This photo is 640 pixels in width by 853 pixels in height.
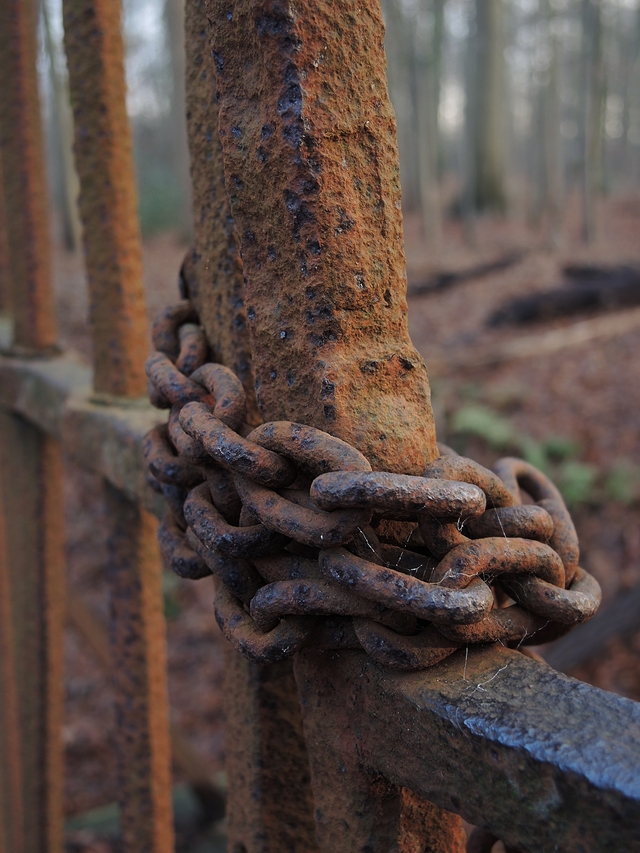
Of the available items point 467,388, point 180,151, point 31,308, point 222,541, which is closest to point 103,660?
point 31,308

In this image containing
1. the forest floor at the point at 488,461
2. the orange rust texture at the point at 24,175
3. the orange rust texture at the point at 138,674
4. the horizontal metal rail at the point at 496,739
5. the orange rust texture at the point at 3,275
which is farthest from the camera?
the forest floor at the point at 488,461

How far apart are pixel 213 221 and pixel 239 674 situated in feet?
2.10

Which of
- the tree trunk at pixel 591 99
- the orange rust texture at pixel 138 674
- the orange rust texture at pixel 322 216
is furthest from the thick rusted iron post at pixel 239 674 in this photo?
the tree trunk at pixel 591 99

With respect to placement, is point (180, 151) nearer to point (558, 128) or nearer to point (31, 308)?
point (558, 128)

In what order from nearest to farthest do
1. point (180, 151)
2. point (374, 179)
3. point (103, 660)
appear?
point (374, 179), point (103, 660), point (180, 151)

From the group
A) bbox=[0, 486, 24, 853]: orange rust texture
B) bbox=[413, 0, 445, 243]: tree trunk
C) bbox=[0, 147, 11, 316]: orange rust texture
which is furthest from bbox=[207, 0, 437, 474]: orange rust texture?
bbox=[413, 0, 445, 243]: tree trunk

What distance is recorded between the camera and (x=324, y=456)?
2.25ft

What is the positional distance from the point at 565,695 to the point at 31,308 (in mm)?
1828

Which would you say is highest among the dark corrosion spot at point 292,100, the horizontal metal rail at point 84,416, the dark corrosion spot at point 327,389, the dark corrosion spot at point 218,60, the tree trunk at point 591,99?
the tree trunk at point 591,99

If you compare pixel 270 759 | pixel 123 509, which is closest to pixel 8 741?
pixel 123 509

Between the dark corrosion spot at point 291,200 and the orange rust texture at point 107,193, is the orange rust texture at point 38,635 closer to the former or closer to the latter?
the orange rust texture at point 107,193

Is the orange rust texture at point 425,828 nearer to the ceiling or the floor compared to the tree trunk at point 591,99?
nearer to the floor

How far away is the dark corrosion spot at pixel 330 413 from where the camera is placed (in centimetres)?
74

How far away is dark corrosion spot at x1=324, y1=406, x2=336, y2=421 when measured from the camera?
74cm
